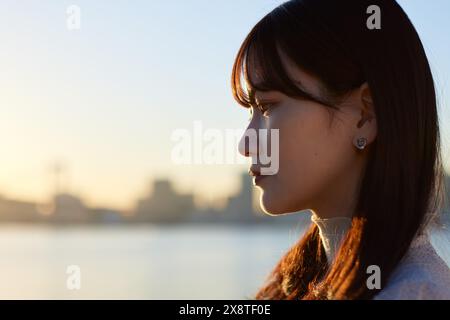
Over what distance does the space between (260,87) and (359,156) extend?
0.29m

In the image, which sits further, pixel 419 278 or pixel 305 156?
pixel 305 156

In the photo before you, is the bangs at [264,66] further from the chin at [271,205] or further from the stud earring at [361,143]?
the chin at [271,205]

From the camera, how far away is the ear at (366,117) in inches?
71.6

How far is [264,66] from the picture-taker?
190cm

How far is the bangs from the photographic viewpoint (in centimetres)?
185

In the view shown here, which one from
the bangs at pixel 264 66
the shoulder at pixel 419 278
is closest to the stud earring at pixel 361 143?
the bangs at pixel 264 66

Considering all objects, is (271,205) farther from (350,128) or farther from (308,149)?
(350,128)

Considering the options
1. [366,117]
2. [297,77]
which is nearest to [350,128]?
[366,117]

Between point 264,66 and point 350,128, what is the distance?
25cm

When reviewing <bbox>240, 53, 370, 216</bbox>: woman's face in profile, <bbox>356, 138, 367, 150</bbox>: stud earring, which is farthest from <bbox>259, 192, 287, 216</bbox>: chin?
<bbox>356, 138, 367, 150</bbox>: stud earring

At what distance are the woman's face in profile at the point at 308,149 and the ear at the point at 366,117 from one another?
12 millimetres

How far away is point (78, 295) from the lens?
16672 millimetres

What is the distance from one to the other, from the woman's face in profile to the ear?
12 mm

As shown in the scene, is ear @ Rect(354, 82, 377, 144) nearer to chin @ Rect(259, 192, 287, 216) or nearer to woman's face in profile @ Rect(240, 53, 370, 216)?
woman's face in profile @ Rect(240, 53, 370, 216)
